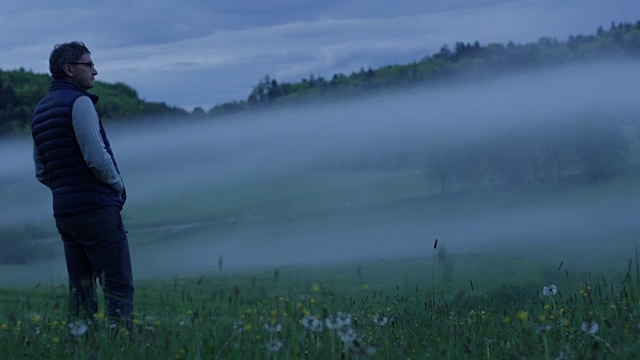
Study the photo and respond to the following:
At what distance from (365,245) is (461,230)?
5.47 metres

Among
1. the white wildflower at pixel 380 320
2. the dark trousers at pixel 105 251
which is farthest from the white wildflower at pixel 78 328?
the dark trousers at pixel 105 251

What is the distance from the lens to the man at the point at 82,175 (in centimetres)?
771

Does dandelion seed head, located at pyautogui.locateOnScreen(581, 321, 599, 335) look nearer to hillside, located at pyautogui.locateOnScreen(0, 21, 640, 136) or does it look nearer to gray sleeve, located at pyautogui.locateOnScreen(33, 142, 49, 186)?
gray sleeve, located at pyautogui.locateOnScreen(33, 142, 49, 186)

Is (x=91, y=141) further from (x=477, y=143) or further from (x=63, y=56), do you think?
(x=477, y=143)

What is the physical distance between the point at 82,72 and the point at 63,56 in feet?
0.64

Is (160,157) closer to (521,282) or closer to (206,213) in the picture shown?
(206,213)

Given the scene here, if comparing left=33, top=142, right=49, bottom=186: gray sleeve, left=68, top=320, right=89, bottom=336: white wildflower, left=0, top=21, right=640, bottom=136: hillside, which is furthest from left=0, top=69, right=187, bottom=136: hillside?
left=68, top=320, right=89, bottom=336: white wildflower

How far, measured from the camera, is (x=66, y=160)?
25.8ft

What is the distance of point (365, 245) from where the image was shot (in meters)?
45.9

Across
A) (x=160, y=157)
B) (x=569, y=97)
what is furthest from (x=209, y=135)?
(x=569, y=97)

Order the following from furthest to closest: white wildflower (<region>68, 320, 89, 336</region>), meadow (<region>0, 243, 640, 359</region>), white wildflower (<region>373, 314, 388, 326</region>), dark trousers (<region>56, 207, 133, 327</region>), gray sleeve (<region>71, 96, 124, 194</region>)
→ dark trousers (<region>56, 207, 133, 327</region>)
gray sleeve (<region>71, 96, 124, 194</region>)
white wildflower (<region>373, 314, 388, 326</region>)
meadow (<region>0, 243, 640, 359</region>)
white wildflower (<region>68, 320, 89, 336</region>)

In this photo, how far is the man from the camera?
771 centimetres

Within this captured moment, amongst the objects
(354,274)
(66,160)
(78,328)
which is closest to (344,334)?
(78,328)

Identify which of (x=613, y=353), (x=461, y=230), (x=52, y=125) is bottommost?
(x=461, y=230)
